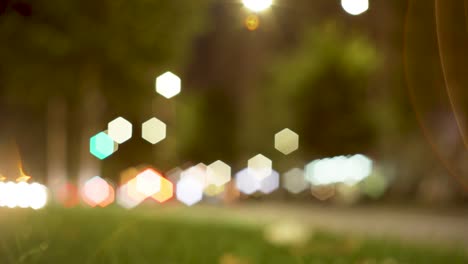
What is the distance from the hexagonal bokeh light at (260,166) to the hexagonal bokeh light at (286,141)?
2280 millimetres

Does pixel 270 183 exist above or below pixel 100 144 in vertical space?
above

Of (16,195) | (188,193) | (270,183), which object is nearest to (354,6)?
(16,195)

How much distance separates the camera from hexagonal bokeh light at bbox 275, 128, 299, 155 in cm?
4187

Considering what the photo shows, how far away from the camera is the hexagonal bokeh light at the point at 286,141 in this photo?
41872 mm

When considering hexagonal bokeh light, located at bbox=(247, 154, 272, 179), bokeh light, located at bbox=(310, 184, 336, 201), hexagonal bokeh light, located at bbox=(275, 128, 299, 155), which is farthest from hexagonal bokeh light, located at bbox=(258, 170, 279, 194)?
bokeh light, located at bbox=(310, 184, 336, 201)

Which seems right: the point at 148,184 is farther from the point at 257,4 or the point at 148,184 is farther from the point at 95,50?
the point at 257,4

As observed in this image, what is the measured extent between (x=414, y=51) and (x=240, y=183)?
25456 mm

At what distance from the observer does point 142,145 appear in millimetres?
56250

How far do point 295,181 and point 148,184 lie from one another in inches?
325

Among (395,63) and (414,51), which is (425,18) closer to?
(414,51)

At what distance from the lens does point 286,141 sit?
147 ft

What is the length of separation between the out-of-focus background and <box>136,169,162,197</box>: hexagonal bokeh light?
188 millimetres

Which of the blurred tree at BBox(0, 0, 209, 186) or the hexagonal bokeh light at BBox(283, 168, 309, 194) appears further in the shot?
the hexagonal bokeh light at BBox(283, 168, 309, 194)

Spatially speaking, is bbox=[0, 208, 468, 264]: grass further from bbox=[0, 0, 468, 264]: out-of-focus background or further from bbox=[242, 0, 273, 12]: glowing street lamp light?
bbox=[242, 0, 273, 12]: glowing street lamp light
